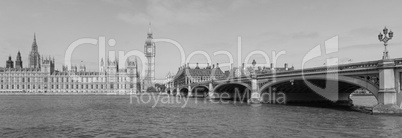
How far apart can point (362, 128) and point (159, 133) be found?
651 inches

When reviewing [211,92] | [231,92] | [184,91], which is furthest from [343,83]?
[184,91]

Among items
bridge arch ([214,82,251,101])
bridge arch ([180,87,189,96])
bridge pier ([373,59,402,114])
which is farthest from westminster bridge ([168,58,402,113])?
bridge arch ([180,87,189,96])

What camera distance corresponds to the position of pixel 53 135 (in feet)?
90.7

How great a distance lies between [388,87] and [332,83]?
1629cm

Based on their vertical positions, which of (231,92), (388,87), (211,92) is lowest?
(231,92)

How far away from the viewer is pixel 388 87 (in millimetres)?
35062

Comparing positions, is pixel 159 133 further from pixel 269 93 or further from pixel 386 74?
pixel 269 93

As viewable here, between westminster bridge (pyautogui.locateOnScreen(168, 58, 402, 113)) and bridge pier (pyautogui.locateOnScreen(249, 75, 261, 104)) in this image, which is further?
bridge pier (pyautogui.locateOnScreen(249, 75, 261, 104))

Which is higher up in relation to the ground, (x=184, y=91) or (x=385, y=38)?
(x=385, y=38)

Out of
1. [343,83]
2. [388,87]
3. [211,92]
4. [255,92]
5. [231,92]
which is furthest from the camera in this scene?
[231,92]

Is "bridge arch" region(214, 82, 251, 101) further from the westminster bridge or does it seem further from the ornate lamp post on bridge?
the ornate lamp post on bridge

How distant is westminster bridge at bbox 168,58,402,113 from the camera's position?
35.3m

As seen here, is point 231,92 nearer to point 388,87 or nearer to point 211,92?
point 211,92

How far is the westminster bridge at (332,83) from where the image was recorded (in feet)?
116
